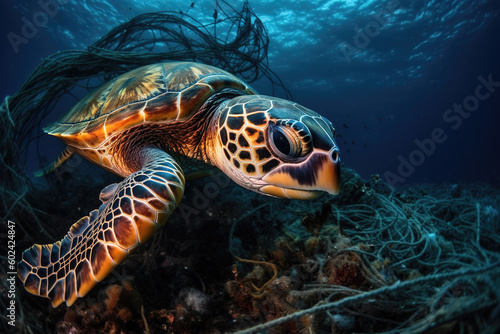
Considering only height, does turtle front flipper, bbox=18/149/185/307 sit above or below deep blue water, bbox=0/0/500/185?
below

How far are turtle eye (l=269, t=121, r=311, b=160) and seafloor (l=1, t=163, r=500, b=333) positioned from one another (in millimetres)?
588

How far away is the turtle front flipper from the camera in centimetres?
116

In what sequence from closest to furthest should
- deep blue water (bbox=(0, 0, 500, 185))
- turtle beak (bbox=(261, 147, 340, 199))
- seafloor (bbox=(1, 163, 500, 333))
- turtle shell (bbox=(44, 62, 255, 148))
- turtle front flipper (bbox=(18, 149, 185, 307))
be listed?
seafloor (bbox=(1, 163, 500, 333)) < turtle front flipper (bbox=(18, 149, 185, 307)) < turtle beak (bbox=(261, 147, 340, 199)) < turtle shell (bbox=(44, 62, 255, 148)) < deep blue water (bbox=(0, 0, 500, 185))

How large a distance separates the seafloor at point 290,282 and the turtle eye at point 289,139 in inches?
23.1

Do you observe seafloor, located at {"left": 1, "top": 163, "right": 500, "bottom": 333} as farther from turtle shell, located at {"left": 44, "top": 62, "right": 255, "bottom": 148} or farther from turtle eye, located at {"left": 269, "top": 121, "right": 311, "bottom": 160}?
turtle shell, located at {"left": 44, "top": 62, "right": 255, "bottom": 148}

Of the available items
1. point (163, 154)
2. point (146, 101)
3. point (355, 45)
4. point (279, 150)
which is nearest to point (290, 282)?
point (279, 150)

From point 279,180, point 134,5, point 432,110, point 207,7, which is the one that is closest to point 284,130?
point 279,180

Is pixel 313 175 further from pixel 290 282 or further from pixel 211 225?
pixel 211 225

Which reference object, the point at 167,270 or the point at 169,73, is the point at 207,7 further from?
the point at 167,270

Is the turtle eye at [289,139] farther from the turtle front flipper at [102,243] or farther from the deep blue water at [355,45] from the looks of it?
the deep blue water at [355,45]

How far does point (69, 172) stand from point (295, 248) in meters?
4.09

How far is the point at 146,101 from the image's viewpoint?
1.88 metres

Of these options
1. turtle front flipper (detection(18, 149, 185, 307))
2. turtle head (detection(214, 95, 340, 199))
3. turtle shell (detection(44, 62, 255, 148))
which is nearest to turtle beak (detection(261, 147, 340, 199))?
turtle head (detection(214, 95, 340, 199))

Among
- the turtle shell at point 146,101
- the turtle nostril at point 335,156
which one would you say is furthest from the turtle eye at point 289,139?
the turtle shell at point 146,101
